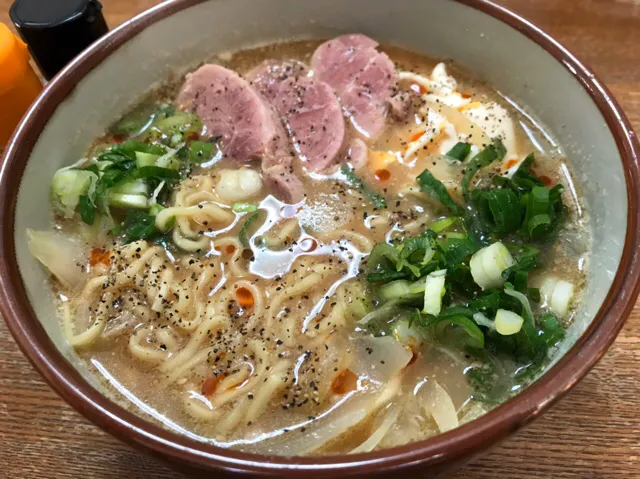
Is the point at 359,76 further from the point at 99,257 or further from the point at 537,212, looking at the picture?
the point at 99,257

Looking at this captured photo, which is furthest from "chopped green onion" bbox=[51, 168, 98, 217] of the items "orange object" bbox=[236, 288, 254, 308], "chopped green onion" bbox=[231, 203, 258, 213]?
"orange object" bbox=[236, 288, 254, 308]

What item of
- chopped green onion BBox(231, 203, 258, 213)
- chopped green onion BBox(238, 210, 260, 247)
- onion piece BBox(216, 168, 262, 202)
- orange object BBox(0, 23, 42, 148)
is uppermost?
orange object BBox(0, 23, 42, 148)

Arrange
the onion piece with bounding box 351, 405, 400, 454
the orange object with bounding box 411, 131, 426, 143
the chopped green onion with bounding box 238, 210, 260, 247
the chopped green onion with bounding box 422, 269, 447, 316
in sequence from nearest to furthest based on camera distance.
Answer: the onion piece with bounding box 351, 405, 400, 454
the chopped green onion with bounding box 422, 269, 447, 316
the chopped green onion with bounding box 238, 210, 260, 247
the orange object with bounding box 411, 131, 426, 143

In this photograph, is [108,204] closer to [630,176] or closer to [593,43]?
[630,176]

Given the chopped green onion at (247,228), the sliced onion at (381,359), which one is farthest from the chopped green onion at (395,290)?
the chopped green onion at (247,228)

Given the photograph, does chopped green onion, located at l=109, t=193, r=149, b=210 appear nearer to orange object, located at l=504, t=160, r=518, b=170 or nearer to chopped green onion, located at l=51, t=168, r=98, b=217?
chopped green onion, located at l=51, t=168, r=98, b=217

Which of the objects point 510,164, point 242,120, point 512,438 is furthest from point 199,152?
point 512,438
